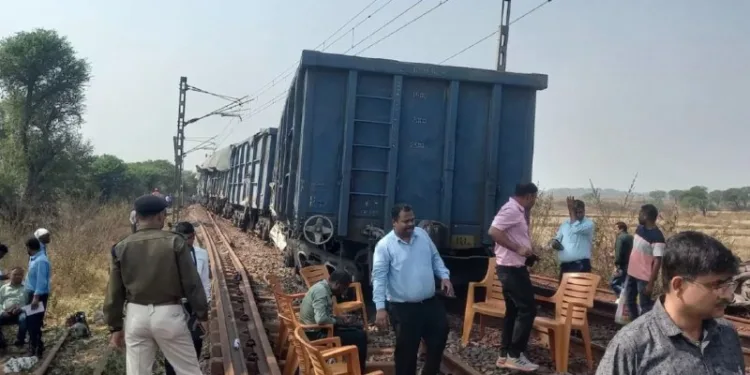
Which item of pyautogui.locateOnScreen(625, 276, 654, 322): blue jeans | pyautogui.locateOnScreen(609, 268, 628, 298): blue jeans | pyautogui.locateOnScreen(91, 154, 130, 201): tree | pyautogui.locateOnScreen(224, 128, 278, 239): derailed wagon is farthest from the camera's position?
pyautogui.locateOnScreen(91, 154, 130, 201): tree

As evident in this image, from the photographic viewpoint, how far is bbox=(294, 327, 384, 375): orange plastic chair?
3920 mm

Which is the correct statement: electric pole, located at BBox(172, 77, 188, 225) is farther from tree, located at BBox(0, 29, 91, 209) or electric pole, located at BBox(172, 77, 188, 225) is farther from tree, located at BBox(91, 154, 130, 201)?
tree, located at BBox(91, 154, 130, 201)

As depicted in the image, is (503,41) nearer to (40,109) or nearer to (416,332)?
(416,332)

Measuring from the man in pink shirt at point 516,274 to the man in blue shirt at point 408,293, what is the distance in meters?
1.00

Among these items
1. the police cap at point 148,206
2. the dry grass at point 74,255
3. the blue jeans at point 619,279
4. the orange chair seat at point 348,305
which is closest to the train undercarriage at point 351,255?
the orange chair seat at point 348,305

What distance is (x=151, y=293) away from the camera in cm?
436

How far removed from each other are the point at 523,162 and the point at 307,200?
277 cm

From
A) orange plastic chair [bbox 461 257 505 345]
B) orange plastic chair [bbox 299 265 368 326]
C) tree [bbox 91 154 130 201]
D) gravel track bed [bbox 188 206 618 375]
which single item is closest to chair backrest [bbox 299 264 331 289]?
orange plastic chair [bbox 299 265 368 326]

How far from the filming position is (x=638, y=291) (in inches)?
280

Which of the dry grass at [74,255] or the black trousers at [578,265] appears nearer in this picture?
the black trousers at [578,265]

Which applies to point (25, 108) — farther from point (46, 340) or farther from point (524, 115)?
point (524, 115)

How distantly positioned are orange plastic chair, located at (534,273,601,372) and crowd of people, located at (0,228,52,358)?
5.37 meters

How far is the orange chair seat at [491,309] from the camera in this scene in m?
6.66

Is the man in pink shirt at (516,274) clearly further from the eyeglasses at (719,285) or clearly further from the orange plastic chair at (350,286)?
the eyeglasses at (719,285)
